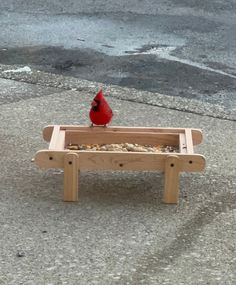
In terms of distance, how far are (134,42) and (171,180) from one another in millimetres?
4301

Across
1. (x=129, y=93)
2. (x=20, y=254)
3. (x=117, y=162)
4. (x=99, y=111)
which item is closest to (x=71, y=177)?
(x=117, y=162)

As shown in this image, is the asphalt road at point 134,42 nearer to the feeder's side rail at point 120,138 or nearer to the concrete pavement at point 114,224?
the concrete pavement at point 114,224

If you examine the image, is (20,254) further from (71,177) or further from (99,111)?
(99,111)

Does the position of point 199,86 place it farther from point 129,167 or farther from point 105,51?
point 129,167

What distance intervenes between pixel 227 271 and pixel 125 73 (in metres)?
3.64

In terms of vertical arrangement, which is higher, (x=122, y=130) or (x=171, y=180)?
(x=122, y=130)

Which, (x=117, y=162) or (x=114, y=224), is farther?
(x=117, y=162)

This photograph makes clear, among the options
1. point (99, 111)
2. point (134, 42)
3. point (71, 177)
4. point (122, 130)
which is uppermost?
point (99, 111)

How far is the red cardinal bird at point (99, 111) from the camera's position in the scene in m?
4.18

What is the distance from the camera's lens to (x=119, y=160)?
3.91 meters

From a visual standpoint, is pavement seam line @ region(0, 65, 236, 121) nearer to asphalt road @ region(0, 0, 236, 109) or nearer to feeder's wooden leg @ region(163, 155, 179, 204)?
asphalt road @ region(0, 0, 236, 109)

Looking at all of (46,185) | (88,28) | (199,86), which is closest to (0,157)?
(46,185)

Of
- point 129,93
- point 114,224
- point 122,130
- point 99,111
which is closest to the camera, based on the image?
point 114,224

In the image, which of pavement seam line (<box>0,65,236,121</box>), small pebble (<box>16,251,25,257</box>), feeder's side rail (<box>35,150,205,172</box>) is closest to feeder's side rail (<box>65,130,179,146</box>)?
feeder's side rail (<box>35,150,205,172</box>)
